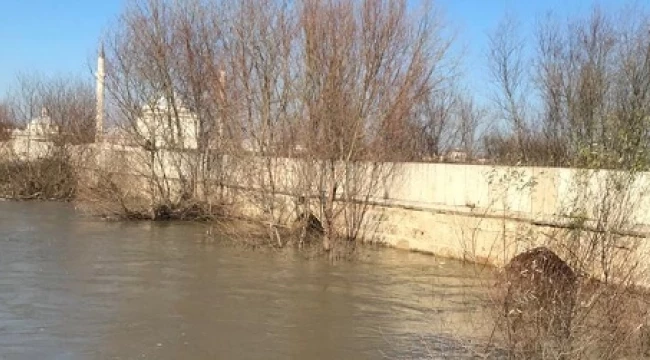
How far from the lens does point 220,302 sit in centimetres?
1185

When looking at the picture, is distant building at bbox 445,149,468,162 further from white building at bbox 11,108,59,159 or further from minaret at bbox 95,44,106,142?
white building at bbox 11,108,59,159

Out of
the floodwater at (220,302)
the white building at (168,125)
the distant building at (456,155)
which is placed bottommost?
the floodwater at (220,302)

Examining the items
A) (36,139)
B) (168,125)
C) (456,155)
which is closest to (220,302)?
(168,125)

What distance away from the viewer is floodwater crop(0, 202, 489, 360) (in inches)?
356

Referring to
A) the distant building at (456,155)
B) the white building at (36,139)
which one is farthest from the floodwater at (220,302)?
the white building at (36,139)

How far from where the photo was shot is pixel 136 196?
79.7ft

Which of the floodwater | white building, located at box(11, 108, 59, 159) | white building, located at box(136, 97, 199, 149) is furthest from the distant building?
white building, located at box(11, 108, 59, 159)

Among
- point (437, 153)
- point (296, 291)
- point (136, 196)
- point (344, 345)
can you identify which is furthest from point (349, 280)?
point (437, 153)

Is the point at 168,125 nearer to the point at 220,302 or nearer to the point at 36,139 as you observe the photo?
the point at 36,139

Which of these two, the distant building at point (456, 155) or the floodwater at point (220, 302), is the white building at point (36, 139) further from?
the distant building at point (456, 155)

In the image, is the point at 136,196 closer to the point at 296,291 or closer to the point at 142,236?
the point at 142,236

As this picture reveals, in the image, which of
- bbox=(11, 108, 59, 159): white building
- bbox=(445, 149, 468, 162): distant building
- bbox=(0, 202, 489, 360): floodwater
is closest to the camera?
bbox=(0, 202, 489, 360): floodwater

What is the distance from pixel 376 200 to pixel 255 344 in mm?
9561

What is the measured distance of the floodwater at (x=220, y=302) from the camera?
9.05 meters
